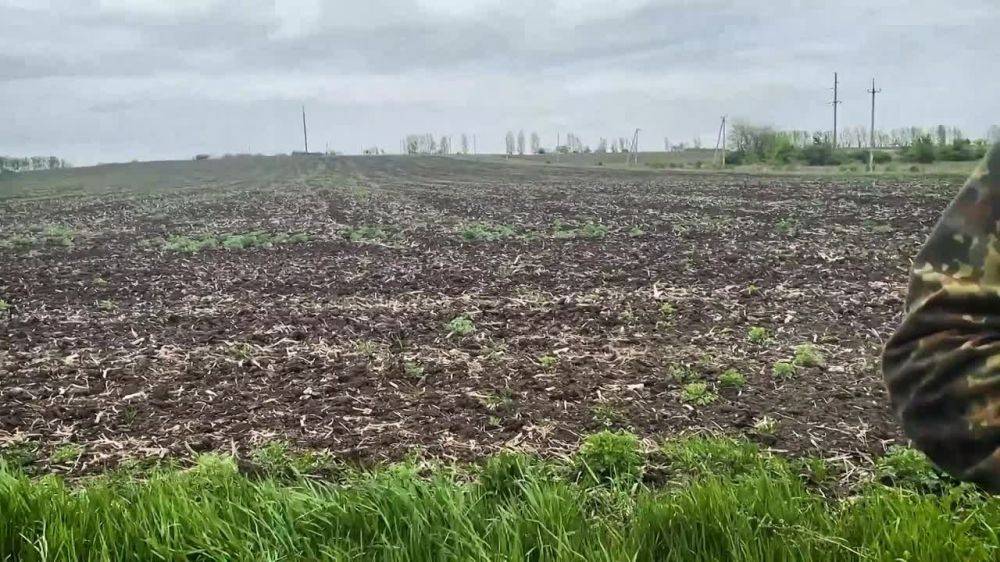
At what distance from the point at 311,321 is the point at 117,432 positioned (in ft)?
10.7

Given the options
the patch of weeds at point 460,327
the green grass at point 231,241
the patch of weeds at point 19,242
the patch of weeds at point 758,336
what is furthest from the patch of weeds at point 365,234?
the patch of weeds at point 758,336

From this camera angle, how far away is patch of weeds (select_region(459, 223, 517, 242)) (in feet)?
55.2

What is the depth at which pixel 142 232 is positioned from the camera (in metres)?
20.6

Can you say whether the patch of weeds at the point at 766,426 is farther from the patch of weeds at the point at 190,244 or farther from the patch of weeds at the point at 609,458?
the patch of weeds at the point at 190,244

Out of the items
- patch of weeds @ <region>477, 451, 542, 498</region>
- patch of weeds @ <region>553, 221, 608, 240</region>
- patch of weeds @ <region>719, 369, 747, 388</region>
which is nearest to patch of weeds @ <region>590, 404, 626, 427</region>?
patch of weeds @ <region>719, 369, 747, 388</region>

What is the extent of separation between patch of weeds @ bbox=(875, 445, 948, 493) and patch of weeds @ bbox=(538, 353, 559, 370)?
2878 mm

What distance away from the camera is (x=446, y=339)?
7.94m

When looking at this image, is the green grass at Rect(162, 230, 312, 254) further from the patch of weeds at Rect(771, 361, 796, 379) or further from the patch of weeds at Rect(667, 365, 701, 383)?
the patch of weeds at Rect(771, 361, 796, 379)

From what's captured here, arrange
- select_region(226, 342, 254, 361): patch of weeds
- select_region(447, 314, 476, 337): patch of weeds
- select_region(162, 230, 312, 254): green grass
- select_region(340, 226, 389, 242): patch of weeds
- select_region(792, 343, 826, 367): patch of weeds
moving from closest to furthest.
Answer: select_region(792, 343, 826, 367): patch of weeds < select_region(226, 342, 254, 361): patch of weeds < select_region(447, 314, 476, 337): patch of weeds < select_region(162, 230, 312, 254): green grass < select_region(340, 226, 389, 242): patch of weeds

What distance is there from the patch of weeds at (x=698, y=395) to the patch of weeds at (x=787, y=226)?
36.4 ft

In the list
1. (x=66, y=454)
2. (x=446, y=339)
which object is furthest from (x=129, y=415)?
(x=446, y=339)

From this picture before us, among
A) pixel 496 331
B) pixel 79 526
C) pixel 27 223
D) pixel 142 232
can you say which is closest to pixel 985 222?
pixel 79 526

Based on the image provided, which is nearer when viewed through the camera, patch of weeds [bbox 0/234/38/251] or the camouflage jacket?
the camouflage jacket

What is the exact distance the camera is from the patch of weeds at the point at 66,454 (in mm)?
5172
